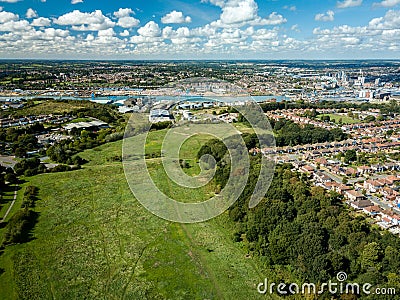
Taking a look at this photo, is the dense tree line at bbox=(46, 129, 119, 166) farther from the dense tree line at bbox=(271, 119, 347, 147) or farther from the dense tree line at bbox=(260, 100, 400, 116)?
the dense tree line at bbox=(260, 100, 400, 116)

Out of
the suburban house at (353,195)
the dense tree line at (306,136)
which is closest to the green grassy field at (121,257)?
the suburban house at (353,195)

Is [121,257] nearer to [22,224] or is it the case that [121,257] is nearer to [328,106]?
[22,224]

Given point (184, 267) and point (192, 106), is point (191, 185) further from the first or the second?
point (192, 106)

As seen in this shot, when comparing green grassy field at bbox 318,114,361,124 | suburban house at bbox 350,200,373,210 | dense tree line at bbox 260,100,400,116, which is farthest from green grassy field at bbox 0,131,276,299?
dense tree line at bbox 260,100,400,116

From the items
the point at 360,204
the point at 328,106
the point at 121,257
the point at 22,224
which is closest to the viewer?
the point at 121,257

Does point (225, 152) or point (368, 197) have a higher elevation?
point (225, 152)

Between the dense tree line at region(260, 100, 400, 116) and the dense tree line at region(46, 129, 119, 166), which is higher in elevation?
the dense tree line at region(260, 100, 400, 116)

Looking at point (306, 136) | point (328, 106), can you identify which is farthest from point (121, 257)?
point (328, 106)

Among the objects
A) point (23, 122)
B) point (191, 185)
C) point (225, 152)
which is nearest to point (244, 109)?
point (225, 152)
